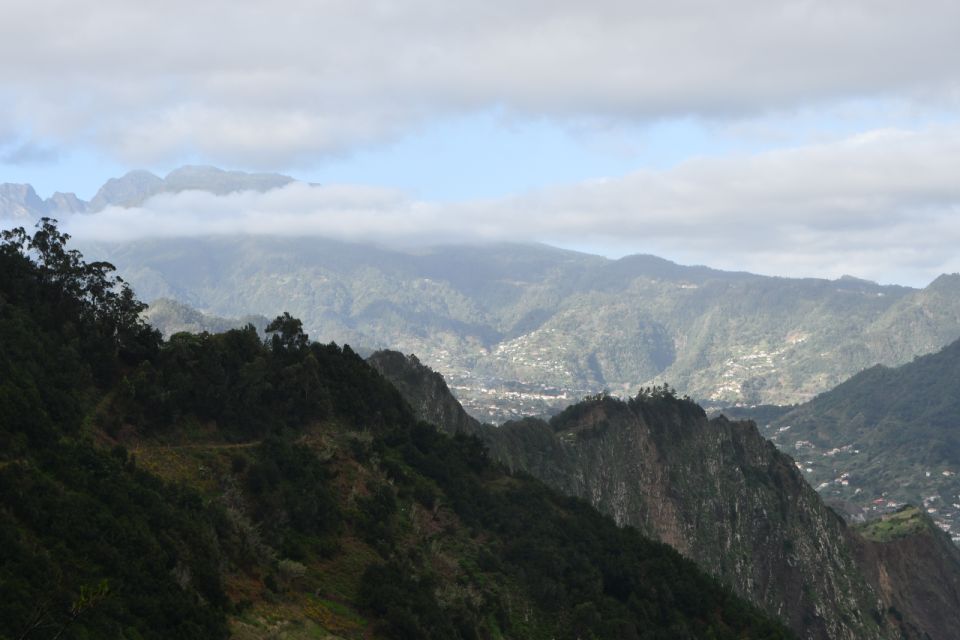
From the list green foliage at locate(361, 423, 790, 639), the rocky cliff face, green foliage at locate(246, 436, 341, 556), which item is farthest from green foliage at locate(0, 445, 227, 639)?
the rocky cliff face

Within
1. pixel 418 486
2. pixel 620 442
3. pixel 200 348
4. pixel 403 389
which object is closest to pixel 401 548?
pixel 418 486

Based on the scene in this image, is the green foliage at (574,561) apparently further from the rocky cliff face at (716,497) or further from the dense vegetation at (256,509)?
the rocky cliff face at (716,497)

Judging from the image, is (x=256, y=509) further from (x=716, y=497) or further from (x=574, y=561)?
(x=716, y=497)

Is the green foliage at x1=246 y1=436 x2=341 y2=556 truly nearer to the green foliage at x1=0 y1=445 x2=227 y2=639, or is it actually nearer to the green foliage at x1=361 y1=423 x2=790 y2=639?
the green foliage at x1=361 y1=423 x2=790 y2=639

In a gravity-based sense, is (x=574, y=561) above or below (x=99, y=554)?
below

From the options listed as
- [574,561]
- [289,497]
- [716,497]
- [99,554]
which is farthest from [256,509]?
[716,497]

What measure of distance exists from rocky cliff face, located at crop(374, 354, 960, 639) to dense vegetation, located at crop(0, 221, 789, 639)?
41.4 metres

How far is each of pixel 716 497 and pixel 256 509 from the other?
105 metres

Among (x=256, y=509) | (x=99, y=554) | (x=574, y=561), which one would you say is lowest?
(x=574, y=561)

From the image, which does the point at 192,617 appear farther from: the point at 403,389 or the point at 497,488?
the point at 403,389

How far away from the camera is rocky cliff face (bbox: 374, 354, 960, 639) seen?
148 m

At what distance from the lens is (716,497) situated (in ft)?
524

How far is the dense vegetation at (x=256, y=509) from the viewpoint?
48719 millimetres

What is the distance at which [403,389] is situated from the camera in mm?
134875
